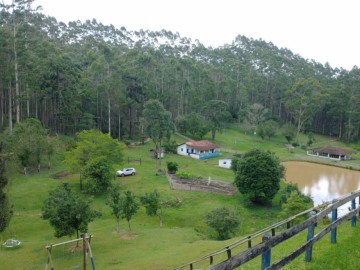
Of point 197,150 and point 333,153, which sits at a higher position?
point 197,150

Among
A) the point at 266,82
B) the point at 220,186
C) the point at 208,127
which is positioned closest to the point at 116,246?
the point at 220,186

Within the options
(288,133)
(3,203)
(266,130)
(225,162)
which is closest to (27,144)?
(3,203)

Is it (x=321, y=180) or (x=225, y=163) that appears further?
(x=225, y=163)

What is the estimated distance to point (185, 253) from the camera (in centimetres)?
2027

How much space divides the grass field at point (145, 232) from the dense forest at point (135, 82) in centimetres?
1447

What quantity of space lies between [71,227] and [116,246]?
130 inches

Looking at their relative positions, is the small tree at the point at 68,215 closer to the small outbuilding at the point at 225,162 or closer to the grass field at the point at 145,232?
the grass field at the point at 145,232

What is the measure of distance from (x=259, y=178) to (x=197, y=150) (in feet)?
80.3

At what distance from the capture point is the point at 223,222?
1004 inches

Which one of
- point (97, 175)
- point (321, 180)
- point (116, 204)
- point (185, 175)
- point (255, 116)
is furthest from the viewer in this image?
point (255, 116)

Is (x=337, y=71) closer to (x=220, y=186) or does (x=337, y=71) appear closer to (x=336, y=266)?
(x=220, y=186)

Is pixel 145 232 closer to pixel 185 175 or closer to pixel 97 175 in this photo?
pixel 97 175

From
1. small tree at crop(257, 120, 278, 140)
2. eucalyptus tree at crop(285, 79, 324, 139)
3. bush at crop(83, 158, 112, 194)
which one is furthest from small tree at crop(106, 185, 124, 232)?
eucalyptus tree at crop(285, 79, 324, 139)

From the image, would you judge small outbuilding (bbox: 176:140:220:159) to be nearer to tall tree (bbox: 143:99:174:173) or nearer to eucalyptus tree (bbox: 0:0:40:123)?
tall tree (bbox: 143:99:174:173)
